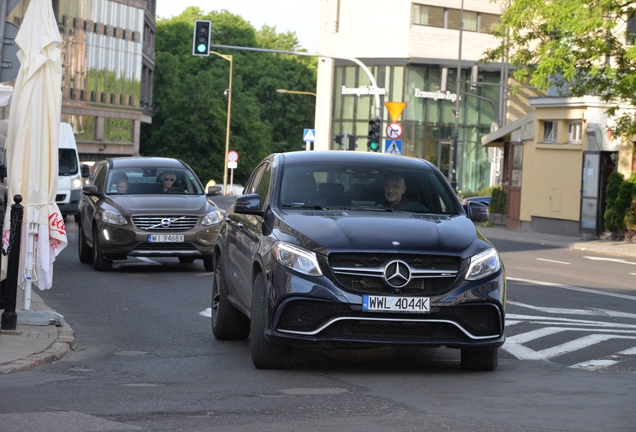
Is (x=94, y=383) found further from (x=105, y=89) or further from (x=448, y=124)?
(x=105, y=89)

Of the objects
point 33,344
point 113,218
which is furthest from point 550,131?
point 33,344

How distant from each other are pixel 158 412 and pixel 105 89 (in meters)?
75.0

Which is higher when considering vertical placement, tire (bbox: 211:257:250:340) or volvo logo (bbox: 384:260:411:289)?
volvo logo (bbox: 384:260:411:289)

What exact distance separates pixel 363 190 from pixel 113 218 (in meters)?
8.77

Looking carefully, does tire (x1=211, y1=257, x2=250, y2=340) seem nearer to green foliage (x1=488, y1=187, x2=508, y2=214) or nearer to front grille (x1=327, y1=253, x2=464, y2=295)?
front grille (x1=327, y1=253, x2=464, y2=295)

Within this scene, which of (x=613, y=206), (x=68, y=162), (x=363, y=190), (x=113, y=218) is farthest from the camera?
(x=613, y=206)

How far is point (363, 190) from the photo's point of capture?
31.5 feet

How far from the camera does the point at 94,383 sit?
8180 millimetres

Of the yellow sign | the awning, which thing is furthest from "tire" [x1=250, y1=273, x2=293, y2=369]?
the awning

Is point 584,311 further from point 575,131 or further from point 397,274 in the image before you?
point 575,131

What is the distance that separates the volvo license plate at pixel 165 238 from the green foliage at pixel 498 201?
2722 centimetres

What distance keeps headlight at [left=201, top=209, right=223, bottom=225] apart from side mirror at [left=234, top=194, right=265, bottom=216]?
8.26 metres

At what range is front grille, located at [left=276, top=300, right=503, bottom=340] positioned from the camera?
8.27m

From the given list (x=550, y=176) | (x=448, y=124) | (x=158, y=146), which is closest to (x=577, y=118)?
(x=550, y=176)
